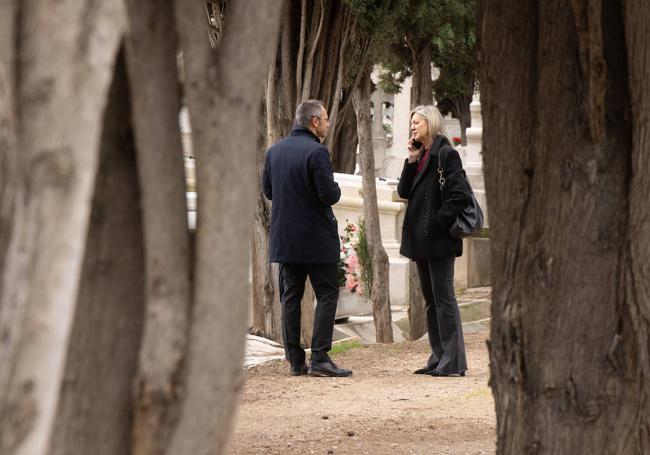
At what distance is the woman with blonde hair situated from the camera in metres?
8.65

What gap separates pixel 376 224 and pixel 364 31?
8.05 feet

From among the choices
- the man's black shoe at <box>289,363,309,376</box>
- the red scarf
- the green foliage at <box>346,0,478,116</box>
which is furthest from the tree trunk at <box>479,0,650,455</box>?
the green foliage at <box>346,0,478,116</box>

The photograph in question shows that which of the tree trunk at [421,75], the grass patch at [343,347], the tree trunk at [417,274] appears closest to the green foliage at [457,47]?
the tree trunk at [421,75]

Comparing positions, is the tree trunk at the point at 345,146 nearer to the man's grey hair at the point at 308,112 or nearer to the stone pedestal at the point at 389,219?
the stone pedestal at the point at 389,219

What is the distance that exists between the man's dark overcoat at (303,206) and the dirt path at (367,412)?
941 millimetres

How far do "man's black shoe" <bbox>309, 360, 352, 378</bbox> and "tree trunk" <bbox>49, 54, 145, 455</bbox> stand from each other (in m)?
6.49

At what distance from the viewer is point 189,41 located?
249cm

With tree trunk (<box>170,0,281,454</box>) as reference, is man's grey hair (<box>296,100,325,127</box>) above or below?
above

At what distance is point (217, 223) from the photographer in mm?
2438

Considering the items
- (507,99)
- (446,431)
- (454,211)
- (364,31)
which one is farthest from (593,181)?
(364,31)

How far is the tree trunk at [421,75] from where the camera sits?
12875mm

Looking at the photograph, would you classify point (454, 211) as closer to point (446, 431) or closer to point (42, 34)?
point (446, 431)

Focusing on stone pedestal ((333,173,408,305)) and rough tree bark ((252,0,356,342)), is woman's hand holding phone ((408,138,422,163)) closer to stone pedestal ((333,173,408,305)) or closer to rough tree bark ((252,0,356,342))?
rough tree bark ((252,0,356,342))

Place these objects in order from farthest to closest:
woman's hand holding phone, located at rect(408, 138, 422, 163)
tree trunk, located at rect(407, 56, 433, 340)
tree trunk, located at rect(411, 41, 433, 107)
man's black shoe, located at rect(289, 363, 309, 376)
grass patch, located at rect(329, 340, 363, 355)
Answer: tree trunk, located at rect(407, 56, 433, 340)
tree trunk, located at rect(411, 41, 433, 107)
grass patch, located at rect(329, 340, 363, 355)
man's black shoe, located at rect(289, 363, 309, 376)
woman's hand holding phone, located at rect(408, 138, 422, 163)
